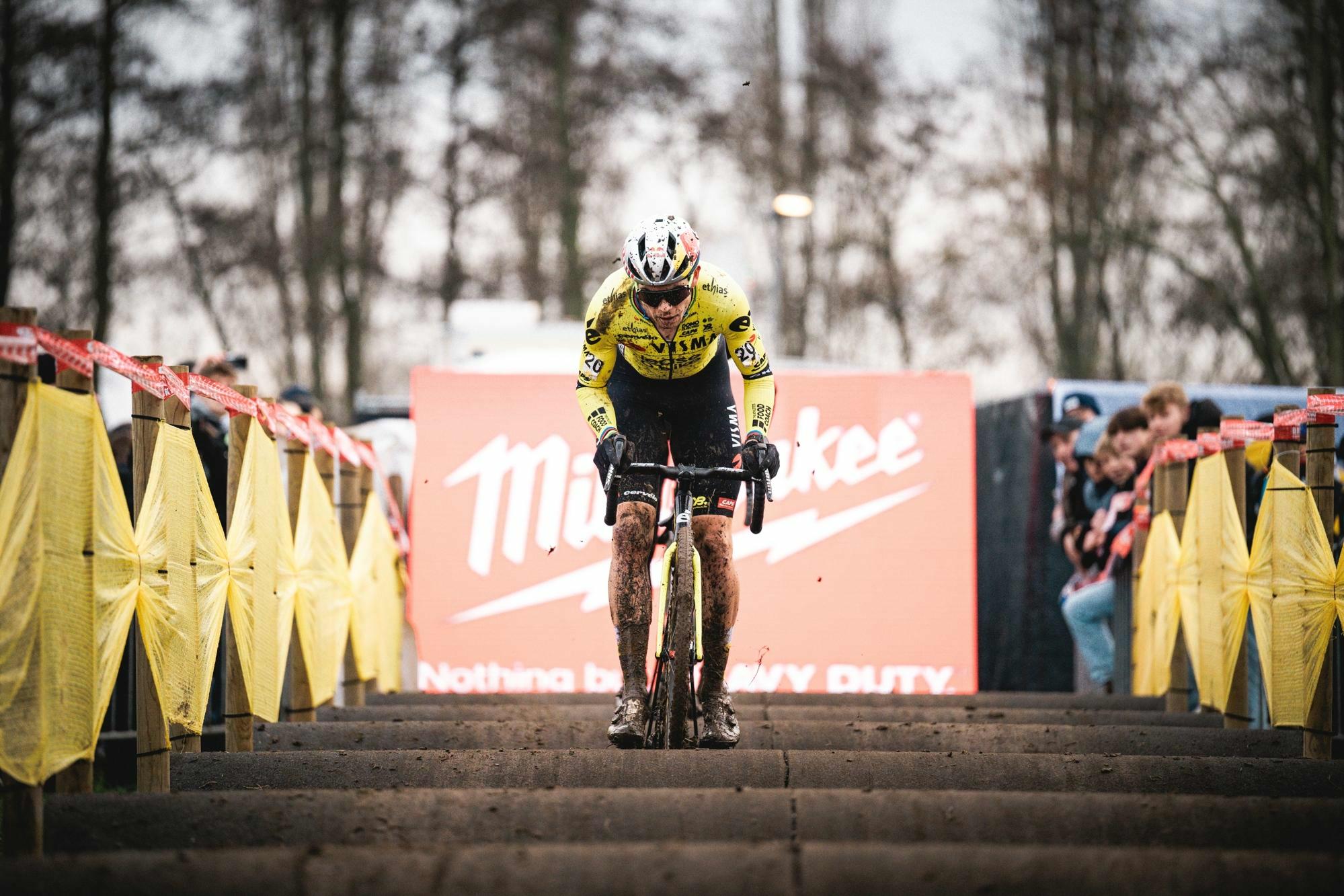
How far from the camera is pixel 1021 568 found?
447 inches

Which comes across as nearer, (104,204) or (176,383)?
(176,383)

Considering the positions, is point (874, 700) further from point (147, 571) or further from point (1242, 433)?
point (147, 571)

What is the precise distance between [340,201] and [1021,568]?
15177mm

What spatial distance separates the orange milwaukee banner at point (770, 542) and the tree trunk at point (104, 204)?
10821mm

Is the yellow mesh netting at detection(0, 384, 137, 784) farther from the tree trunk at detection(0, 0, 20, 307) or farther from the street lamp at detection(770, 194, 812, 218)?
the tree trunk at detection(0, 0, 20, 307)

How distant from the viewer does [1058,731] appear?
17.0ft

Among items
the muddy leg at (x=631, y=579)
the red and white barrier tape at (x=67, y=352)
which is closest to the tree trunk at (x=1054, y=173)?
the muddy leg at (x=631, y=579)

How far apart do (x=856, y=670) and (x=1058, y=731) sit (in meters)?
4.15

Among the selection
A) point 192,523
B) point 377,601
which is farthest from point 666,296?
point 377,601

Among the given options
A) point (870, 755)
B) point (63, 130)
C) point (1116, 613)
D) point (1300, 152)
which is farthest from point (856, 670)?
point (63, 130)

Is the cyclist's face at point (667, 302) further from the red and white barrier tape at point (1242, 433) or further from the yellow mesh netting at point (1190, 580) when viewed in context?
the yellow mesh netting at point (1190, 580)

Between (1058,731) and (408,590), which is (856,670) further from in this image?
(1058,731)

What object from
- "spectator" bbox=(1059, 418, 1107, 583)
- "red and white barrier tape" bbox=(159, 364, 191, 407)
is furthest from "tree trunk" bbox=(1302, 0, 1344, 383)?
"red and white barrier tape" bbox=(159, 364, 191, 407)

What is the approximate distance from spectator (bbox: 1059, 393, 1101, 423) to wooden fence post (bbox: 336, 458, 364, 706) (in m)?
5.72
